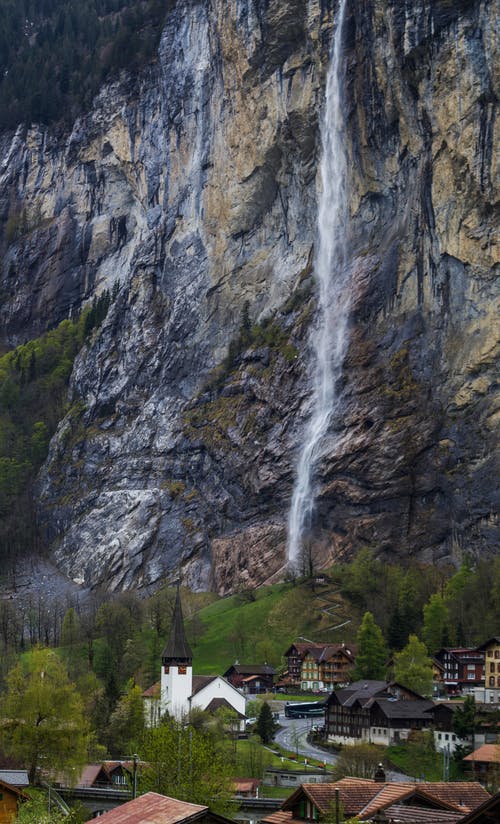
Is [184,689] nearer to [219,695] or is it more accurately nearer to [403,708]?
[219,695]

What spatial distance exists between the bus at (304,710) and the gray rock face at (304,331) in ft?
117

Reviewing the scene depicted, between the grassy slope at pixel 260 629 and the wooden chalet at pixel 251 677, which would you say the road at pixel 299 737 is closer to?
the wooden chalet at pixel 251 677

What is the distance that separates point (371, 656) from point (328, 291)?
65.5m

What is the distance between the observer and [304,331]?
171m

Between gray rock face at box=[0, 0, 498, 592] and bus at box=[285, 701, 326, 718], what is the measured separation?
3580 cm

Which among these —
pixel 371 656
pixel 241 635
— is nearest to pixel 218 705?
pixel 371 656

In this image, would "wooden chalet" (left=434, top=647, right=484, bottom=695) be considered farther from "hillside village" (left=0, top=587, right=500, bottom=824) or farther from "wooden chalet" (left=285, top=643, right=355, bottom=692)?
"wooden chalet" (left=285, top=643, right=355, bottom=692)

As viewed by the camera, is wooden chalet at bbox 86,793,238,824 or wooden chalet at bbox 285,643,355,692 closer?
wooden chalet at bbox 86,793,238,824

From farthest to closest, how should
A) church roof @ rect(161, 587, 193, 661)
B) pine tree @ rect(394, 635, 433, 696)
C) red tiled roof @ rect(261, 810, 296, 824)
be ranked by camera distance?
pine tree @ rect(394, 635, 433, 696) → church roof @ rect(161, 587, 193, 661) → red tiled roof @ rect(261, 810, 296, 824)

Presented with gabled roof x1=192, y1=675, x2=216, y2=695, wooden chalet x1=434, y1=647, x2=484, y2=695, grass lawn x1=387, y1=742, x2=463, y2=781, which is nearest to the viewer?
grass lawn x1=387, y1=742, x2=463, y2=781

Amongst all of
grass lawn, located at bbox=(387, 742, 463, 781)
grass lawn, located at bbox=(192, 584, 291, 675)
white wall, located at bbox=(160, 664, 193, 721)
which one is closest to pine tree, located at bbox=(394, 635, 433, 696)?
grass lawn, located at bbox=(387, 742, 463, 781)

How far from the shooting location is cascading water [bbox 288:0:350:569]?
524 ft

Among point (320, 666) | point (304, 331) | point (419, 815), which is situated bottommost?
point (419, 815)

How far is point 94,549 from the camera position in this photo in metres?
181
